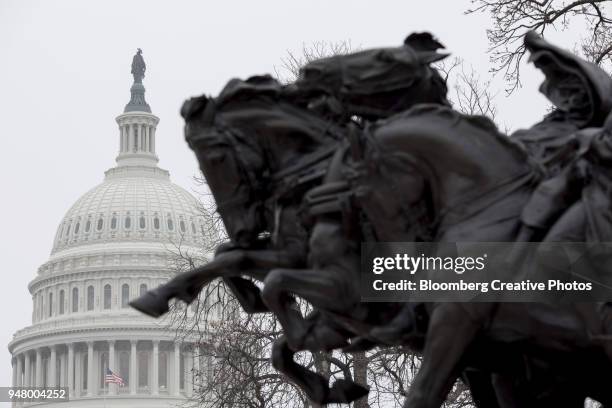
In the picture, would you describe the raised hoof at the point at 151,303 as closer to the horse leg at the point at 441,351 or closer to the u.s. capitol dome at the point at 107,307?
the horse leg at the point at 441,351

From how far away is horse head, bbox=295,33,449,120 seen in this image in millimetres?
9875

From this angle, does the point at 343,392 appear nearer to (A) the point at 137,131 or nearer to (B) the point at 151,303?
(B) the point at 151,303

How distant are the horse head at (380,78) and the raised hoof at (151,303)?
1.73 meters

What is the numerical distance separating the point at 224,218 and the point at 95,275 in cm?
11219

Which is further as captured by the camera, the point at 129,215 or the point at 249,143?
the point at 129,215

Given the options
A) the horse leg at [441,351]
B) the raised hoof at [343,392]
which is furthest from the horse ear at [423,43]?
the raised hoof at [343,392]

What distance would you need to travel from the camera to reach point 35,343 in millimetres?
122938

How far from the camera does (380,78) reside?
32.4 feet

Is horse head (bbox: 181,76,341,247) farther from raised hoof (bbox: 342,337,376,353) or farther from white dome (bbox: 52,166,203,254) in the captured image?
white dome (bbox: 52,166,203,254)

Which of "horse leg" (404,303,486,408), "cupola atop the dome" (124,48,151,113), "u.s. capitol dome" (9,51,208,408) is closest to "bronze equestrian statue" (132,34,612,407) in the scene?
"horse leg" (404,303,486,408)

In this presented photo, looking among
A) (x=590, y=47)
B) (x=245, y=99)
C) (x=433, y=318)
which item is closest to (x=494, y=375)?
(x=433, y=318)

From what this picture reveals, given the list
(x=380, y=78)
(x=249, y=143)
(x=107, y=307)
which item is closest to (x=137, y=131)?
(x=107, y=307)

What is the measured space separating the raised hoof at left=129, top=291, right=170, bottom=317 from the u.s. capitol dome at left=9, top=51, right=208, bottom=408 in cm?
10309

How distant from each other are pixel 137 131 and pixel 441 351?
433 feet
